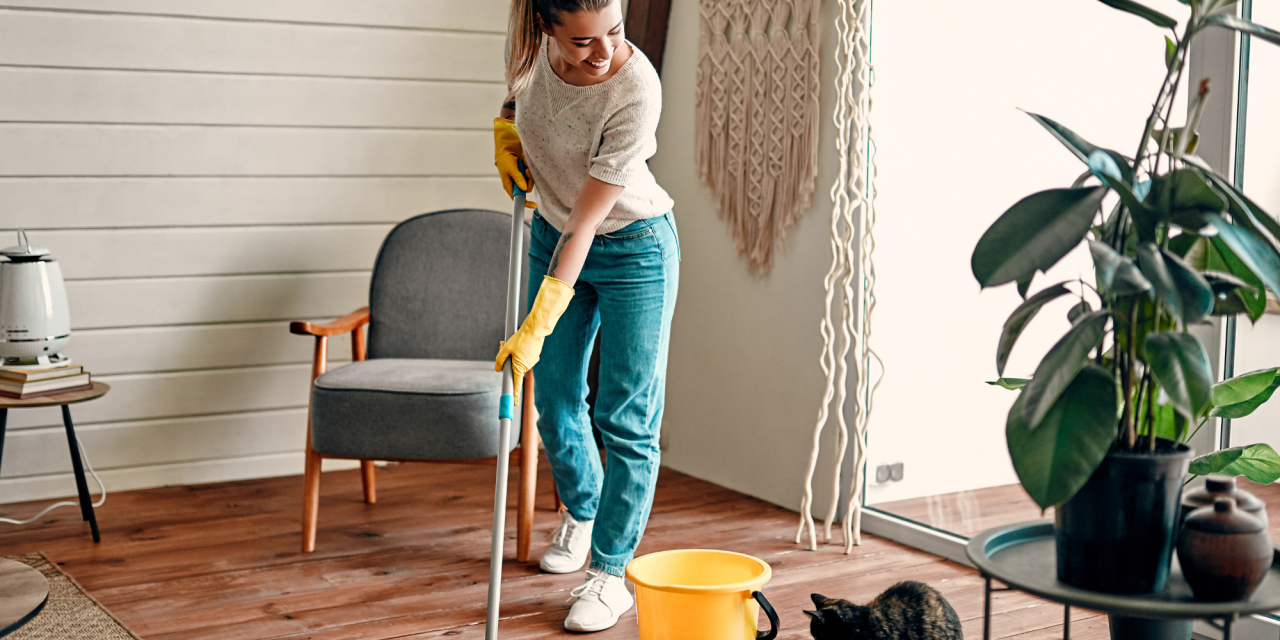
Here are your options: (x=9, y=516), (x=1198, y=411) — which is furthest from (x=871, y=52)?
(x=9, y=516)

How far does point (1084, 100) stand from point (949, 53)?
0.43 meters

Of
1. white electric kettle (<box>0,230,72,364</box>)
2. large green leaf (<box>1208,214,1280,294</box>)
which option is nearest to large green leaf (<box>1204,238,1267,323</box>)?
large green leaf (<box>1208,214,1280,294</box>)

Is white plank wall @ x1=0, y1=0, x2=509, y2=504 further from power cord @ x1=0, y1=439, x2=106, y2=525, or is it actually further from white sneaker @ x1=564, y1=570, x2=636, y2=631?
white sneaker @ x1=564, y1=570, x2=636, y2=631

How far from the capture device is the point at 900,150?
2623 mm

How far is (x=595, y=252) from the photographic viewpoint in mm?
1977

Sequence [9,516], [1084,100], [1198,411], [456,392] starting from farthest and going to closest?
[9,516]
[456,392]
[1084,100]
[1198,411]

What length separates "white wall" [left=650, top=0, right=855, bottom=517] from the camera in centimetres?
275

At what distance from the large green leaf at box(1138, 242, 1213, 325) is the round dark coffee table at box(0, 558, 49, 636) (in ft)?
4.62

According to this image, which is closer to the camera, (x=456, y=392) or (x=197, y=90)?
(x=456, y=392)

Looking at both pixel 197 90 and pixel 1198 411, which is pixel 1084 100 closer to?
pixel 1198 411

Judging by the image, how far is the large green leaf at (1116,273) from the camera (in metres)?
0.99

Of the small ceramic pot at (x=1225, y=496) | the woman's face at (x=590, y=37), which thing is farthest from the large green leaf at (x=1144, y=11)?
the woman's face at (x=590, y=37)

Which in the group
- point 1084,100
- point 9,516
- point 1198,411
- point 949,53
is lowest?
point 9,516

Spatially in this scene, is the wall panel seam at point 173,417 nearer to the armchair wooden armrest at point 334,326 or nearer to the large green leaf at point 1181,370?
the armchair wooden armrest at point 334,326
